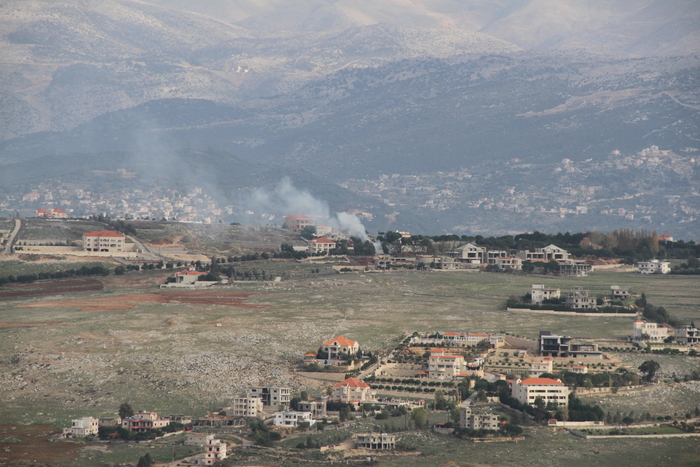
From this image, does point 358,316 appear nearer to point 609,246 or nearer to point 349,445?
point 349,445

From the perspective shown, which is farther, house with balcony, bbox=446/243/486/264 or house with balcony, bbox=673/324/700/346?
house with balcony, bbox=446/243/486/264

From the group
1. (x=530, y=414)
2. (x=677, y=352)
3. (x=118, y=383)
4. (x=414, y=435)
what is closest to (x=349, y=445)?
(x=414, y=435)

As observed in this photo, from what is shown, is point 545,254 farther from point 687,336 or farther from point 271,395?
point 271,395

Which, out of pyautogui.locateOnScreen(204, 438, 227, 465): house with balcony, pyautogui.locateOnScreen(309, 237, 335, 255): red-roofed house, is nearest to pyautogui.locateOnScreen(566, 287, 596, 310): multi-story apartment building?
pyautogui.locateOnScreen(204, 438, 227, 465): house with balcony

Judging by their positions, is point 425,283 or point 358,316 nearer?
point 358,316

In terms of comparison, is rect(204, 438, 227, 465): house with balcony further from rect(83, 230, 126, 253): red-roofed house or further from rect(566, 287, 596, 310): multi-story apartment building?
rect(83, 230, 126, 253): red-roofed house

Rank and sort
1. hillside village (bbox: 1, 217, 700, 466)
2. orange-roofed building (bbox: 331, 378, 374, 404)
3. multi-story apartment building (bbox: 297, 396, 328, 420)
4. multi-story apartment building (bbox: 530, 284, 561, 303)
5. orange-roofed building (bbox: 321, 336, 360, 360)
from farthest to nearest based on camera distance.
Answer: multi-story apartment building (bbox: 530, 284, 561, 303)
orange-roofed building (bbox: 321, 336, 360, 360)
orange-roofed building (bbox: 331, 378, 374, 404)
multi-story apartment building (bbox: 297, 396, 328, 420)
hillside village (bbox: 1, 217, 700, 466)

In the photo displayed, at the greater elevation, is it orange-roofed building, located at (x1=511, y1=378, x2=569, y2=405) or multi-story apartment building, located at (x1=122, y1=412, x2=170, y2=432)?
orange-roofed building, located at (x1=511, y1=378, x2=569, y2=405)

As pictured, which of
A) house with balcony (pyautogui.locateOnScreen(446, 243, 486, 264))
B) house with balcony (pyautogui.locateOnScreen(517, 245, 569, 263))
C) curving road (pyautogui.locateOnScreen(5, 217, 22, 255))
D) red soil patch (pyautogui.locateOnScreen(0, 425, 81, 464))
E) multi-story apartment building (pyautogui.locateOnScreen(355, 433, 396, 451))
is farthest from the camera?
house with balcony (pyautogui.locateOnScreen(517, 245, 569, 263))
